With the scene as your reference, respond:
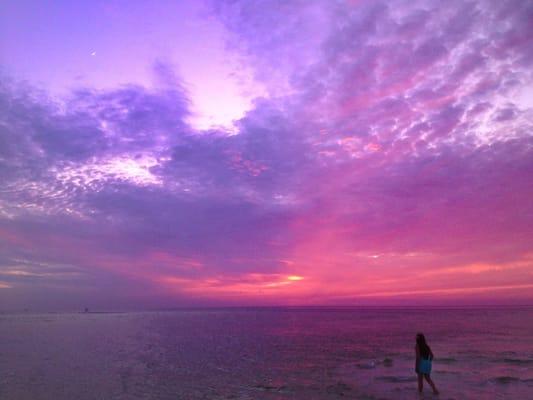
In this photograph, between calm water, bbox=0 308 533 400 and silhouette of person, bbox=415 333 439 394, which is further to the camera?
calm water, bbox=0 308 533 400

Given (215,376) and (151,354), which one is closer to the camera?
(215,376)

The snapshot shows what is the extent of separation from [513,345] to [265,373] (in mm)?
26185

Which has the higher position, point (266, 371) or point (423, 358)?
point (423, 358)

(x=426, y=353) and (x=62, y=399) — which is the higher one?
(x=426, y=353)

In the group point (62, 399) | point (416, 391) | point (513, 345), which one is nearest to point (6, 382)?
point (62, 399)

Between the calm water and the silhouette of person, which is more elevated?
the silhouette of person

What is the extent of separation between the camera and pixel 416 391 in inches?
818

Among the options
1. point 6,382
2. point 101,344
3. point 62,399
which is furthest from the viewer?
point 101,344

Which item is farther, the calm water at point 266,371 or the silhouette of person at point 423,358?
the calm water at point 266,371

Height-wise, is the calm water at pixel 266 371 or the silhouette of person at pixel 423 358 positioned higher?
the silhouette of person at pixel 423 358

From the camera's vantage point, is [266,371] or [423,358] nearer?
[423,358]

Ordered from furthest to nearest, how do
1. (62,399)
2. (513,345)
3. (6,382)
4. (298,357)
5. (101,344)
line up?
(101,344) < (513,345) < (298,357) < (6,382) < (62,399)

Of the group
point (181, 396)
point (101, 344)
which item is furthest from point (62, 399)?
point (101, 344)

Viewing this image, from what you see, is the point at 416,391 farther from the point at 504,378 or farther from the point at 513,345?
the point at 513,345
